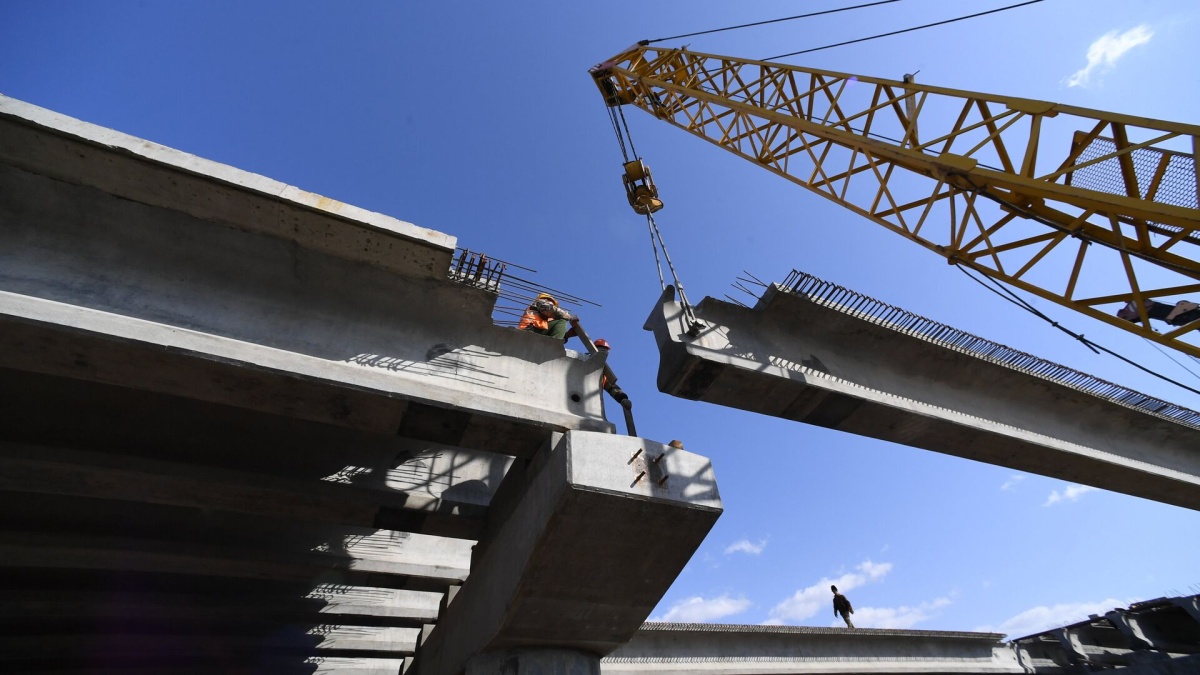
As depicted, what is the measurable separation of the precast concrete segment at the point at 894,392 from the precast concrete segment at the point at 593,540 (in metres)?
2.14

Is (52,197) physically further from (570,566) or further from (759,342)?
(759,342)

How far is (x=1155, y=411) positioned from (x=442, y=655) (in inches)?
483

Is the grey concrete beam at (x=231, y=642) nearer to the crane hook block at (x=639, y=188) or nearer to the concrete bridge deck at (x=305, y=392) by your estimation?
the concrete bridge deck at (x=305, y=392)

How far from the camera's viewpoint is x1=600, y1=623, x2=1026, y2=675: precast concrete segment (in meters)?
11.7

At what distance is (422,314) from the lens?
18.2 ft

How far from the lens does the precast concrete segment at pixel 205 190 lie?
4.24 m

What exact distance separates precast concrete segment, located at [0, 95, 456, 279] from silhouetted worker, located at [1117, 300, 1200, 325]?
9140mm

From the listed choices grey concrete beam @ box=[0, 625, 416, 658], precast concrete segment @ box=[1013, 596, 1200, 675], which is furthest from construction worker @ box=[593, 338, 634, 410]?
precast concrete segment @ box=[1013, 596, 1200, 675]

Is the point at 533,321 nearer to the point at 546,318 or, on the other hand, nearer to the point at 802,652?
the point at 546,318

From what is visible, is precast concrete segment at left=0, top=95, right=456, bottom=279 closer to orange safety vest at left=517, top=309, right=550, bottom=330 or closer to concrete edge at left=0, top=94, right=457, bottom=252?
concrete edge at left=0, top=94, right=457, bottom=252

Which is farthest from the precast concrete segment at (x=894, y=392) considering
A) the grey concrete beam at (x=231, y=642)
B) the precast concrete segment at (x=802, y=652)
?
the grey concrete beam at (x=231, y=642)

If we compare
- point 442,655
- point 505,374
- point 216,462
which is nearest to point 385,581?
point 442,655

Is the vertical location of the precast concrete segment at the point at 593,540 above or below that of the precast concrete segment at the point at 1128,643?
above

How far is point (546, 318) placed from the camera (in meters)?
6.88
